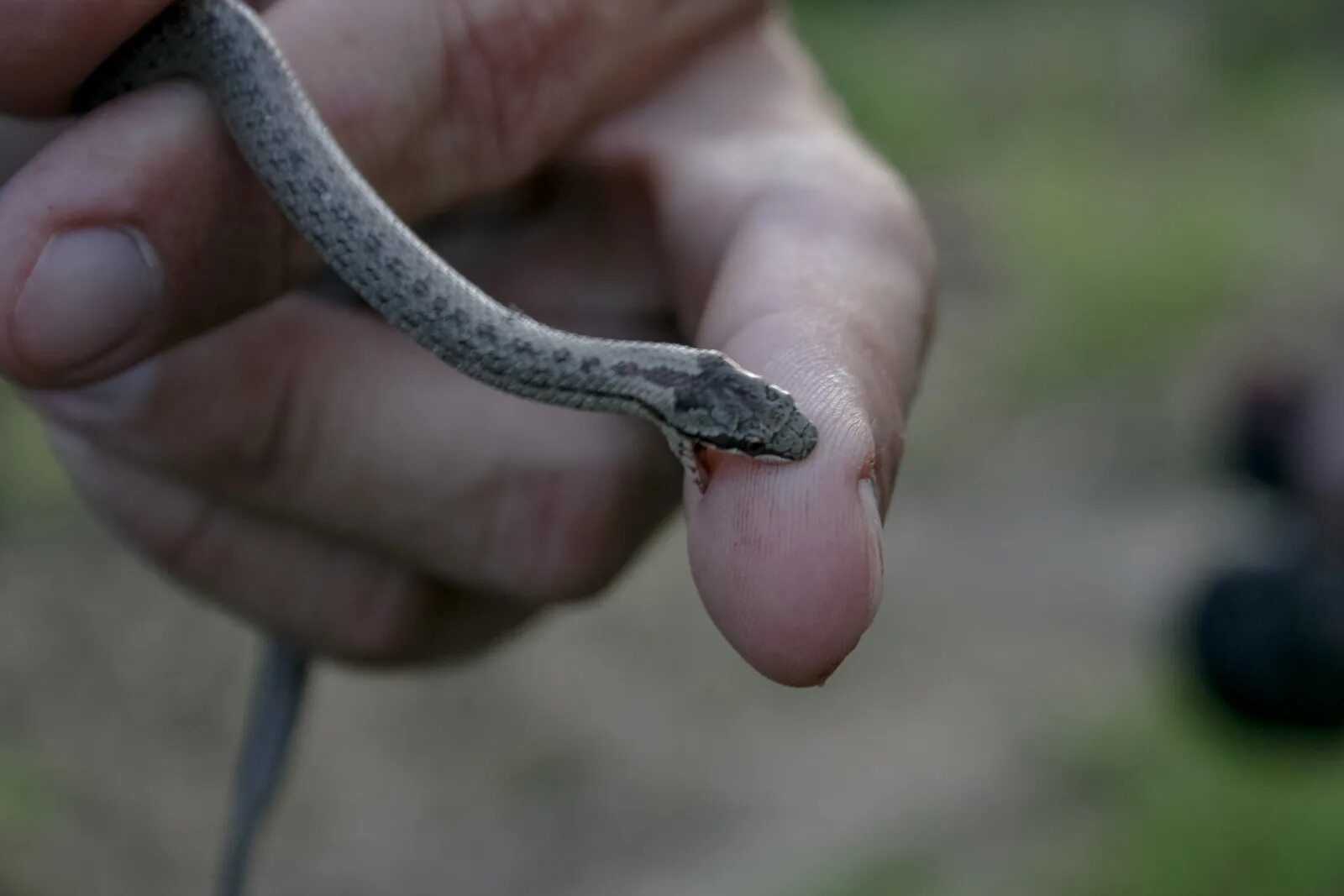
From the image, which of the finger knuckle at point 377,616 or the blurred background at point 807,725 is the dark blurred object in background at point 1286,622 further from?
the finger knuckle at point 377,616

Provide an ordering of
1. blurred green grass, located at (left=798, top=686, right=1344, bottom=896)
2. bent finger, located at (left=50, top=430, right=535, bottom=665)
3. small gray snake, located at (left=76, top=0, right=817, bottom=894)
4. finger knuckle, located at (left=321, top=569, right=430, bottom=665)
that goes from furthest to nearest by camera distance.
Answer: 1. blurred green grass, located at (left=798, top=686, right=1344, bottom=896)
2. finger knuckle, located at (left=321, top=569, right=430, bottom=665)
3. bent finger, located at (left=50, top=430, right=535, bottom=665)
4. small gray snake, located at (left=76, top=0, right=817, bottom=894)

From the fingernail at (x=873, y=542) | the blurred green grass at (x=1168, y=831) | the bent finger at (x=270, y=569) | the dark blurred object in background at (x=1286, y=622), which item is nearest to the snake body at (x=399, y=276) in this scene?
the fingernail at (x=873, y=542)

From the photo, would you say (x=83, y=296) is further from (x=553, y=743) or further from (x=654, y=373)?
(x=553, y=743)

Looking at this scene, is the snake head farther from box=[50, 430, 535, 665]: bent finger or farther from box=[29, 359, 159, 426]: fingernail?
box=[50, 430, 535, 665]: bent finger

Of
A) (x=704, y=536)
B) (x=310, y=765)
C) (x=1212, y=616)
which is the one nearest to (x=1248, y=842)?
(x=1212, y=616)

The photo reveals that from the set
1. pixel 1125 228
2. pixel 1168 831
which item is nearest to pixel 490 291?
pixel 1168 831

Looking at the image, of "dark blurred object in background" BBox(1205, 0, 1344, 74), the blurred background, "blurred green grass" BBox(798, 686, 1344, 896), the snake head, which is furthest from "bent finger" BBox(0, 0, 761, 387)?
"dark blurred object in background" BBox(1205, 0, 1344, 74)
